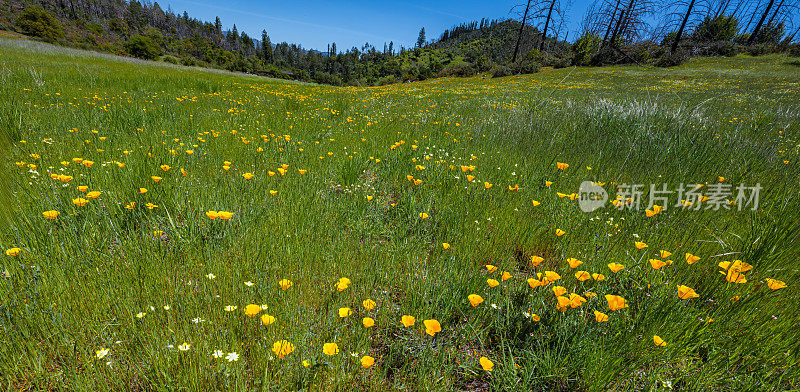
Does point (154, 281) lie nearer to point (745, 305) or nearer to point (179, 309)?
point (179, 309)

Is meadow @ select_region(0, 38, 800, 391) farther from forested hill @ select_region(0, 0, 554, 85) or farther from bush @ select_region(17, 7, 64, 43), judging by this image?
bush @ select_region(17, 7, 64, 43)

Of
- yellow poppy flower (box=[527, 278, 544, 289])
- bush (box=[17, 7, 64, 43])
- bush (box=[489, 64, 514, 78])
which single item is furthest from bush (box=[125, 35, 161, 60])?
yellow poppy flower (box=[527, 278, 544, 289])

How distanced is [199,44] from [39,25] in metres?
40.4

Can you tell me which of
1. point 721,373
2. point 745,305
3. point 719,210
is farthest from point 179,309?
point 719,210

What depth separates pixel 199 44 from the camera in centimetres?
10369

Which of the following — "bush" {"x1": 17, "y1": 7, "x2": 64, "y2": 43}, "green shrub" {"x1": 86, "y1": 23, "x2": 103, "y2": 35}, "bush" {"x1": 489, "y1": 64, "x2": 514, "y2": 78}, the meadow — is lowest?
the meadow

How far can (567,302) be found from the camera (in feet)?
4.68

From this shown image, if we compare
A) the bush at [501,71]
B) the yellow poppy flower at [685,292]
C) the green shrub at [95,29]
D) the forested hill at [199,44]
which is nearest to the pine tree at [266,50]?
the forested hill at [199,44]

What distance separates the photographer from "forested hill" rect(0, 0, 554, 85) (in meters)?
61.0

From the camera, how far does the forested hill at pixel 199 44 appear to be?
61.0 m

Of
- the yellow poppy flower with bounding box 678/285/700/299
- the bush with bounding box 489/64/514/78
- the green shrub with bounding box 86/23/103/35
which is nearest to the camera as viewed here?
the yellow poppy flower with bounding box 678/285/700/299

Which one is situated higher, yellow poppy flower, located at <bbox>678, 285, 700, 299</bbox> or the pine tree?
the pine tree

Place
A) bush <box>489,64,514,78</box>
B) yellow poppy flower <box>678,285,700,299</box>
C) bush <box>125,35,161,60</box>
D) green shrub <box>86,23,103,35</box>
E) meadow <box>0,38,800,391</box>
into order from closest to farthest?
meadow <box>0,38,800,391</box> → yellow poppy flower <box>678,285,700,299</box> → bush <box>489,64,514,78</box> → bush <box>125,35,161,60</box> → green shrub <box>86,23,103,35</box>

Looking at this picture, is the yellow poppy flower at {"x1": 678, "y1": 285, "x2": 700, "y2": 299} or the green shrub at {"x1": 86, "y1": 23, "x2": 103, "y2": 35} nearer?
the yellow poppy flower at {"x1": 678, "y1": 285, "x2": 700, "y2": 299}
